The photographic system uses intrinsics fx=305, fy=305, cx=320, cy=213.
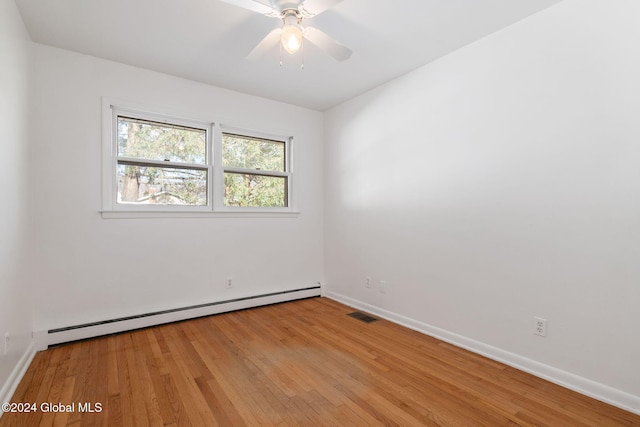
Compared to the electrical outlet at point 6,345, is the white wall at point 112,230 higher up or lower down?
higher up

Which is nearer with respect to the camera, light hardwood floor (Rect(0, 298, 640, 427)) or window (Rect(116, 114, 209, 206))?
light hardwood floor (Rect(0, 298, 640, 427))

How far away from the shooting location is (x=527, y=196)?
221 cm

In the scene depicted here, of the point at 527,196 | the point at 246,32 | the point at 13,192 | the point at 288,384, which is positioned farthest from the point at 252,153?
the point at 527,196

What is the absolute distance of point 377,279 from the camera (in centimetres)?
343

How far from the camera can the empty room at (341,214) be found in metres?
1.83

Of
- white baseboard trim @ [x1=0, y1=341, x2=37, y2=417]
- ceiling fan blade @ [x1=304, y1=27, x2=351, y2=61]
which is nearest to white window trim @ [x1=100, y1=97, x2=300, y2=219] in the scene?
white baseboard trim @ [x1=0, y1=341, x2=37, y2=417]

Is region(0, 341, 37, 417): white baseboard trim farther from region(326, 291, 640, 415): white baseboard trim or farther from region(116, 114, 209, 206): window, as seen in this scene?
region(326, 291, 640, 415): white baseboard trim

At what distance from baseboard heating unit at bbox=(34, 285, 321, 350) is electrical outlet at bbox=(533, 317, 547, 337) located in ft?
8.37

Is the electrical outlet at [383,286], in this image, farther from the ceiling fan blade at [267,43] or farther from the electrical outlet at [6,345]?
the electrical outlet at [6,345]

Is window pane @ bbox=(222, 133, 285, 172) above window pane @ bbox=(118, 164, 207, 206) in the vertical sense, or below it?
above

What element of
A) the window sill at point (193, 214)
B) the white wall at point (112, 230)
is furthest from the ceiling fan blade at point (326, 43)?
the window sill at point (193, 214)

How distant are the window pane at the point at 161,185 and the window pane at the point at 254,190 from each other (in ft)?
0.95

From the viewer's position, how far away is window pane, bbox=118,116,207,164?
301 cm

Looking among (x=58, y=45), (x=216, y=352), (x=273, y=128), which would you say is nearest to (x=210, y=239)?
(x=216, y=352)
